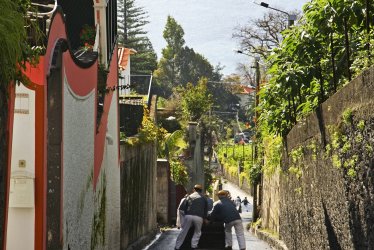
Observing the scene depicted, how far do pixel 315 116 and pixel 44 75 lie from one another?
632 centimetres

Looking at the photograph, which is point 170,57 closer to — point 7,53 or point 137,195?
point 137,195

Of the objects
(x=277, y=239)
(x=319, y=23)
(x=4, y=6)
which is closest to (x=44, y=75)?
(x=4, y=6)

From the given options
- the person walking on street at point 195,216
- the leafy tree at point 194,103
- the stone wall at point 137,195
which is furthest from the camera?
the leafy tree at point 194,103

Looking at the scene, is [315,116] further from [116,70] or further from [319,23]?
[116,70]

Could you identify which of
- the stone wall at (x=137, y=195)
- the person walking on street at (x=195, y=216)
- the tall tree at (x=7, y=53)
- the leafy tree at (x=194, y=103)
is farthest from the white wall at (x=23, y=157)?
the leafy tree at (x=194, y=103)

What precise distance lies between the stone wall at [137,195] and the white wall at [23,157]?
30.6 ft

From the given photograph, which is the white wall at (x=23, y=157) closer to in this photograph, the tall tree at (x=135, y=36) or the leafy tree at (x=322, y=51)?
the leafy tree at (x=322, y=51)

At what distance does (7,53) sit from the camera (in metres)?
7.12

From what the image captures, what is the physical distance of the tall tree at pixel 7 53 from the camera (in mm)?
6984

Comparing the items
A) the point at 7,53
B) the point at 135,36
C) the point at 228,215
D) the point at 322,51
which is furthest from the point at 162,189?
the point at 135,36

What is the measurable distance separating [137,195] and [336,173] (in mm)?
11853

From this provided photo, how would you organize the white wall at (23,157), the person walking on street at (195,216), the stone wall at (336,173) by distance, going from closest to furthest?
1. the stone wall at (336,173)
2. the white wall at (23,157)
3. the person walking on street at (195,216)

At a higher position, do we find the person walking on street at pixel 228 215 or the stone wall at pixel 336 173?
the stone wall at pixel 336 173

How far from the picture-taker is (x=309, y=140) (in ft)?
54.5
